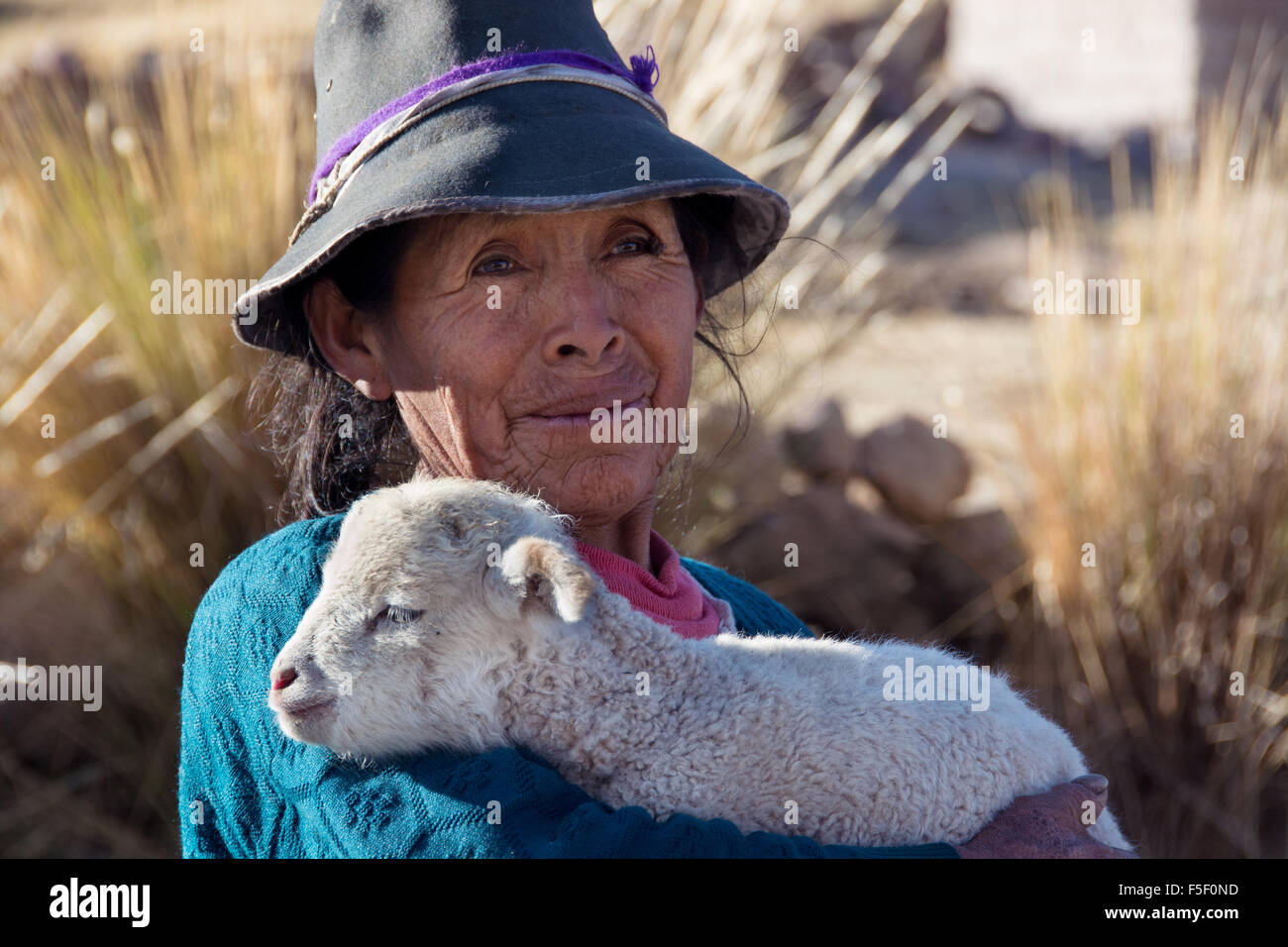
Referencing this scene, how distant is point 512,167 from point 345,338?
0.57 m

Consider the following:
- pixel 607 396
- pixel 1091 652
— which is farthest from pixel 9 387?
pixel 1091 652

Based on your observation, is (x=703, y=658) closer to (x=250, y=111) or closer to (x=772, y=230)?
(x=772, y=230)

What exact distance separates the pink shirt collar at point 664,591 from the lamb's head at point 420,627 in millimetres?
194

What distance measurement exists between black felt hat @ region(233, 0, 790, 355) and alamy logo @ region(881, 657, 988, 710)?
2.96ft

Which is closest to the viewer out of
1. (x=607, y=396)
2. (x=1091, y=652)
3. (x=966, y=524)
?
(x=607, y=396)

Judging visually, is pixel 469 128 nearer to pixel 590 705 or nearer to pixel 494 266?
pixel 494 266

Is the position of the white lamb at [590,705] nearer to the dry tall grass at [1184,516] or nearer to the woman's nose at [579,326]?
the woman's nose at [579,326]

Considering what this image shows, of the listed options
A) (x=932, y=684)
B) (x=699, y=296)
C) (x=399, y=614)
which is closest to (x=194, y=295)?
(x=699, y=296)

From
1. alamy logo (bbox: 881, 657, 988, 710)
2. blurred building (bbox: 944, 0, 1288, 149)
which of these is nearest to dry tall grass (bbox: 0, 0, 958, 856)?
alamy logo (bbox: 881, 657, 988, 710)

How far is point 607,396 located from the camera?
2.29 meters

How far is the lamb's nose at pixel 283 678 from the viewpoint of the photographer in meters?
1.95

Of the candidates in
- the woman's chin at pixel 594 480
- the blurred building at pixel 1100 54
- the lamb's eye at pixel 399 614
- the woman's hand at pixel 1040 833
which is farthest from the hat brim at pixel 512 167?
the blurred building at pixel 1100 54

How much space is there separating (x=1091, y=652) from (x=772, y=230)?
9.86ft

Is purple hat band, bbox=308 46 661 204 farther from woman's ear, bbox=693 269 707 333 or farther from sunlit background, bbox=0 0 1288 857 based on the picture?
sunlit background, bbox=0 0 1288 857
